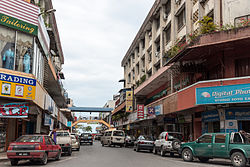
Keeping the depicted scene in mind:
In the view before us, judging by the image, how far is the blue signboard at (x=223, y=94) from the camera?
728 inches

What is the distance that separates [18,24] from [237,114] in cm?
1561

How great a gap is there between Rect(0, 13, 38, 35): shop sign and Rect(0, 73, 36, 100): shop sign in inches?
128

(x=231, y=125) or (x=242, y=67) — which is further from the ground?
(x=242, y=67)

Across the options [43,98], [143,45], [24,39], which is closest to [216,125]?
[43,98]

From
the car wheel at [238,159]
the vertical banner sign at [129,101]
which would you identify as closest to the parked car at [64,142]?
the car wheel at [238,159]

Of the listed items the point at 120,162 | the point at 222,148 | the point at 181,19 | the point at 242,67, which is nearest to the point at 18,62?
the point at 120,162

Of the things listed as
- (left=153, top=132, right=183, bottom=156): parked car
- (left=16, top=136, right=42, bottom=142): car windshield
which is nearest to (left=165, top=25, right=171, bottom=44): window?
(left=153, top=132, right=183, bottom=156): parked car

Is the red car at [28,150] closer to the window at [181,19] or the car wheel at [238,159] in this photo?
the car wheel at [238,159]

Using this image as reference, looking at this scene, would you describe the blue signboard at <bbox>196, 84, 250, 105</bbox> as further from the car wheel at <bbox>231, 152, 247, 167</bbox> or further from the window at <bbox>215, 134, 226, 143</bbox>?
the car wheel at <bbox>231, 152, 247, 167</bbox>

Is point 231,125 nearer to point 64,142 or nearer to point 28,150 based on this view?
point 64,142

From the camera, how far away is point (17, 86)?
18.5 m

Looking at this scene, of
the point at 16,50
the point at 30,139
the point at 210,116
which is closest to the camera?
the point at 30,139

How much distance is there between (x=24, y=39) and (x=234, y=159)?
14723 millimetres

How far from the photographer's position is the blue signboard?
18500mm
